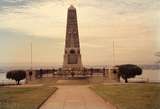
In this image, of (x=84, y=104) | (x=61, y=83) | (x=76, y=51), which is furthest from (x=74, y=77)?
(x=84, y=104)

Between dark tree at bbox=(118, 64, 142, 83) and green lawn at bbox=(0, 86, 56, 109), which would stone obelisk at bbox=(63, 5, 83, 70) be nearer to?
dark tree at bbox=(118, 64, 142, 83)

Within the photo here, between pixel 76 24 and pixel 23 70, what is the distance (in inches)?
272

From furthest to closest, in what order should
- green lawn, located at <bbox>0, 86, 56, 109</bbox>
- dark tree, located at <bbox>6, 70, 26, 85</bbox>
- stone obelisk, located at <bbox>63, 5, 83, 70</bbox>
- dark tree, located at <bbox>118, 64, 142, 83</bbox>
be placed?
stone obelisk, located at <bbox>63, 5, 83, 70</bbox> < dark tree, located at <bbox>6, 70, 26, 85</bbox> < dark tree, located at <bbox>118, 64, 142, 83</bbox> < green lawn, located at <bbox>0, 86, 56, 109</bbox>

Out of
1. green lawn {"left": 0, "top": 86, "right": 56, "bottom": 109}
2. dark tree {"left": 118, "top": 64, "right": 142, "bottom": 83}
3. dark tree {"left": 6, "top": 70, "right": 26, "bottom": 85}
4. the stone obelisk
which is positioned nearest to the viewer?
green lawn {"left": 0, "top": 86, "right": 56, "bottom": 109}

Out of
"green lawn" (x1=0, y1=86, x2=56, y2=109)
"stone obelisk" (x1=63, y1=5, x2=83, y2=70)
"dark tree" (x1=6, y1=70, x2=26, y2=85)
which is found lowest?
"green lawn" (x1=0, y1=86, x2=56, y2=109)

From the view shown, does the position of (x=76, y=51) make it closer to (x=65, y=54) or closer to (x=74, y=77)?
(x=65, y=54)

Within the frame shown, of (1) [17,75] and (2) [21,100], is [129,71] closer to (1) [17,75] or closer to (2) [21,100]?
(1) [17,75]

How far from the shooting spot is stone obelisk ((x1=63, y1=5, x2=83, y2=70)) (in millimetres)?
30891

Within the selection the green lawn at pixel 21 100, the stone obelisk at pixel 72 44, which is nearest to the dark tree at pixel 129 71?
the stone obelisk at pixel 72 44

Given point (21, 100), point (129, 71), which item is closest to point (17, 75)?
point (129, 71)

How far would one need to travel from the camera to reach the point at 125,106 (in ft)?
33.2

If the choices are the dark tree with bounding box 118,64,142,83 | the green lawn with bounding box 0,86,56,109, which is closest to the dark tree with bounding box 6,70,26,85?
the dark tree with bounding box 118,64,142,83

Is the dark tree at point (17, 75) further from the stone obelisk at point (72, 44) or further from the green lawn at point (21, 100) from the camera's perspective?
the green lawn at point (21, 100)

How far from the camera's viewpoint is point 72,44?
31375 millimetres
